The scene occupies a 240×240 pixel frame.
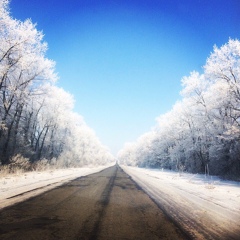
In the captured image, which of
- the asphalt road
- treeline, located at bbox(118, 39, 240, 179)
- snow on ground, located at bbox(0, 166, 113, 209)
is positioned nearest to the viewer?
the asphalt road

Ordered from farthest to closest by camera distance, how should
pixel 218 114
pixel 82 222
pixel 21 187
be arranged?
pixel 218 114 < pixel 21 187 < pixel 82 222

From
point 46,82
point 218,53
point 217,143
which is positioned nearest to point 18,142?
point 46,82

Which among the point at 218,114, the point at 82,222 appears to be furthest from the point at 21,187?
the point at 218,114

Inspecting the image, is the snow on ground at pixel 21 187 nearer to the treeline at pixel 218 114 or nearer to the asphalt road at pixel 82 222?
the asphalt road at pixel 82 222

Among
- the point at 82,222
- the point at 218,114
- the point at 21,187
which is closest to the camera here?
the point at 82,222

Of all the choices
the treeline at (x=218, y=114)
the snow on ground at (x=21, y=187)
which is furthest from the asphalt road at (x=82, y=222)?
the treeline at (x=218, y=114)

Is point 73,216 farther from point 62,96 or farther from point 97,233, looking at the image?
point 62,96

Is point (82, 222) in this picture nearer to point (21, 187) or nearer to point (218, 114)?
point (21, 187)

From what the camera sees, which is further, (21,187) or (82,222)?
(21,187)

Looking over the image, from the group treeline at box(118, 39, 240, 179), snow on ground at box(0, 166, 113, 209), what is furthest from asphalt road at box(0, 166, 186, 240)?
treeline at box(118, 39, 240, 179)

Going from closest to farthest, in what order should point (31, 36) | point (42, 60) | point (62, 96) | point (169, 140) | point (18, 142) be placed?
point (31, 36) → point (42, 60) → point (18, 142) → point (62, 96) → point (169, 140)

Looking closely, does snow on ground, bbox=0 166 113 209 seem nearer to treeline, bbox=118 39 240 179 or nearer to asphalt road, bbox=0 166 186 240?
asphalt road, bbox=0 166 186 240

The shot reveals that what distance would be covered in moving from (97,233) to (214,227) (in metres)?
2.58

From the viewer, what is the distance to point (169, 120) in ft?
180
